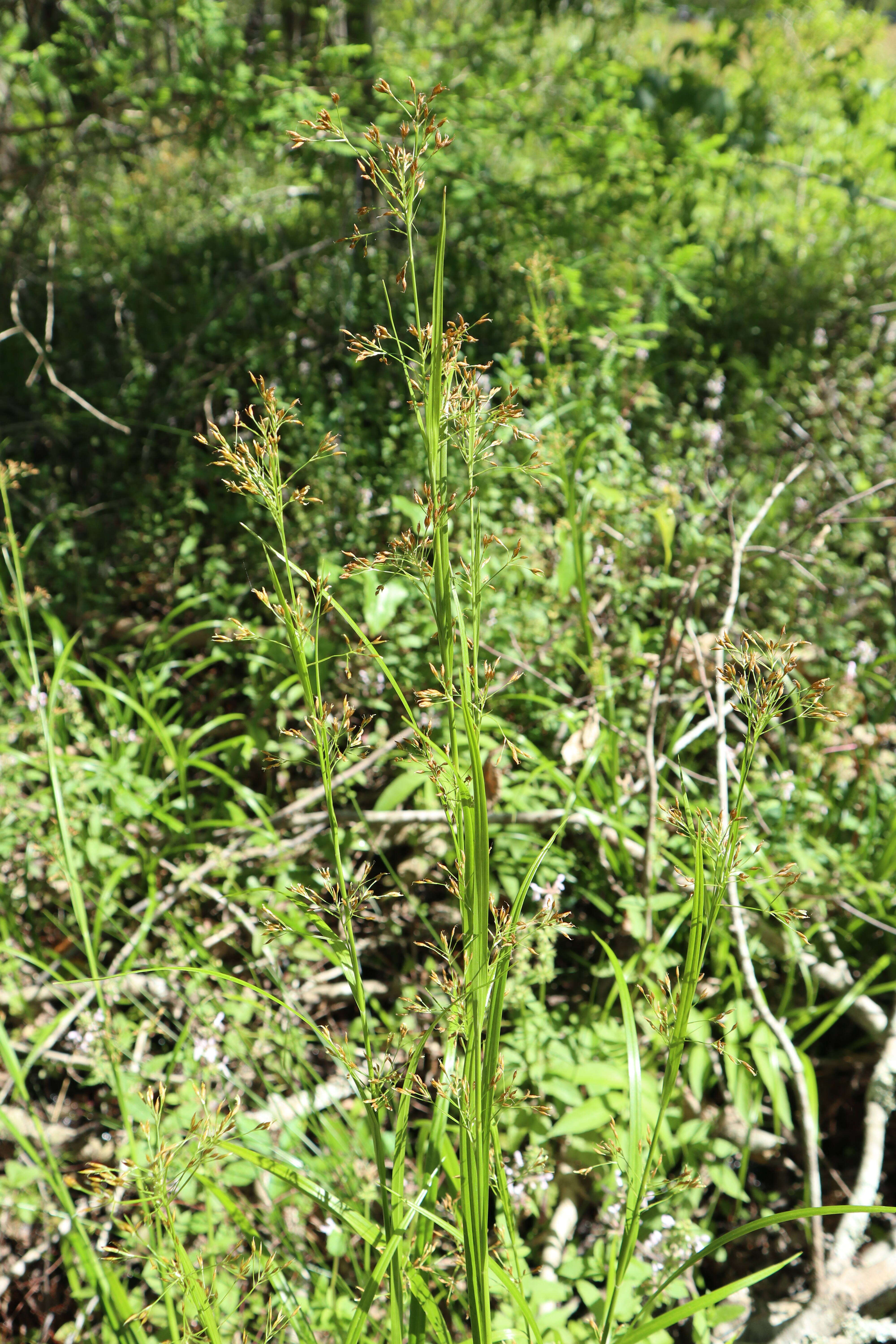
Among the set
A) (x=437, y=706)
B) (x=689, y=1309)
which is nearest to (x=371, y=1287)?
(x=689, y=1309)

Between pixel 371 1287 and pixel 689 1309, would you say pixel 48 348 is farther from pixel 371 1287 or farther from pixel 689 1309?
pixel 689 1309

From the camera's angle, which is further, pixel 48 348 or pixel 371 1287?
pixel 48 348

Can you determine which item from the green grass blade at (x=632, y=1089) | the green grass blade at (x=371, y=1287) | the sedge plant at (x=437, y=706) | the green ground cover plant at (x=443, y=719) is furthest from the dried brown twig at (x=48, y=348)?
the green grass blade at (x=371, y=1287)

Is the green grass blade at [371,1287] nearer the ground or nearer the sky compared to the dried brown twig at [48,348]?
nearer the ground

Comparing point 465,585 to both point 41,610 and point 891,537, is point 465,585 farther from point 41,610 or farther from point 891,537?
point 891,537

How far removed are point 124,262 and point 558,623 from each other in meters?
3.45

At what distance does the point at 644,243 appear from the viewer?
357 centimetres

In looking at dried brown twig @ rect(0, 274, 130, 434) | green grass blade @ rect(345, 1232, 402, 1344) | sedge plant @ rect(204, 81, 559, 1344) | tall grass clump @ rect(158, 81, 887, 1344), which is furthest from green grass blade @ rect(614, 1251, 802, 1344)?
dried brown twig @ rect(0, 274, 130, 434)

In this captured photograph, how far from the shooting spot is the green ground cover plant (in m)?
0.83

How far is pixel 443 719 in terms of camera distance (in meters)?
2.01

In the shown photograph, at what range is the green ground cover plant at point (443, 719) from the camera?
831mm

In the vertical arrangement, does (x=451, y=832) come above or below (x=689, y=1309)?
above

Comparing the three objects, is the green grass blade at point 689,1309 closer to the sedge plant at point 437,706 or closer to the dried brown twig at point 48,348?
the sedge plant at point 437,706

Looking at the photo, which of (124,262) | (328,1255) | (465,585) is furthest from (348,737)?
(124,262)
